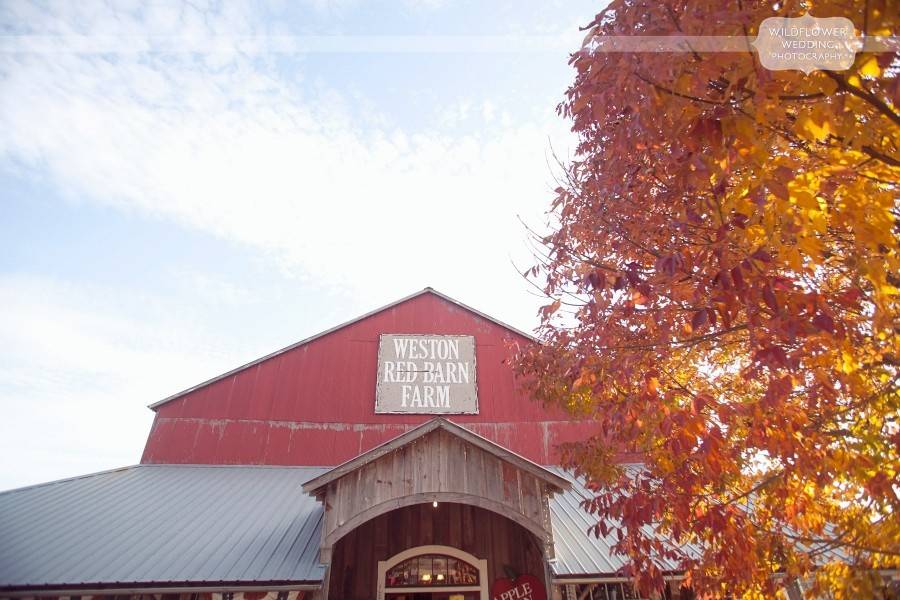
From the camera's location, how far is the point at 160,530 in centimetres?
938

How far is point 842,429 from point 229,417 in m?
14.8

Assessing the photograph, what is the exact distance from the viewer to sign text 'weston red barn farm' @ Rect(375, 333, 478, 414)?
588 inches

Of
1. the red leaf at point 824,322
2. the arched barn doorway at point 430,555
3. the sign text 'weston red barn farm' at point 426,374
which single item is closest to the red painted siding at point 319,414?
the sign text 'weston red barn farm' at point 426,374

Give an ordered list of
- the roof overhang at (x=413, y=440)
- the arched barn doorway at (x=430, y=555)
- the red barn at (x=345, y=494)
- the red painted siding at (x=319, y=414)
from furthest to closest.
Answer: the red painted siding at (x=319, y=414) < the arched barn doorway at (x=430, y=555) < the roof overhang at (x=413, y=440) < the red barn at (x=345, y=494)

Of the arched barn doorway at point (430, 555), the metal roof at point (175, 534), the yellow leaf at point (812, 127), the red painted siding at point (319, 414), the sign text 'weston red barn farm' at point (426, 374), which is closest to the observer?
the yellow leaf at point (812, 127)

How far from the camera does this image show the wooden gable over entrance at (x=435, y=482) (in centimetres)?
789

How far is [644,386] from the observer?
4930 millimetres

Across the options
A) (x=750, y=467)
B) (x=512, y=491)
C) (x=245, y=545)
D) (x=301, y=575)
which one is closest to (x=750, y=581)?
Answer: (x=750, y=467)

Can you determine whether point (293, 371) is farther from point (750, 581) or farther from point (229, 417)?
point (750, 581)

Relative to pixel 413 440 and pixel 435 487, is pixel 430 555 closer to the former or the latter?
pixel 435 487

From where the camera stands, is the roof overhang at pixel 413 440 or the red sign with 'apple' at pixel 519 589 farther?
the red sign with 'apple' at pixel 519 589

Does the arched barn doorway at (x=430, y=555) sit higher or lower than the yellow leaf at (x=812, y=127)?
lower

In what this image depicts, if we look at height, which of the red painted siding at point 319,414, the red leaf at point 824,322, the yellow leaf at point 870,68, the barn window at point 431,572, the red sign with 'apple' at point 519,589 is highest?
the red painted siding at point 319,414

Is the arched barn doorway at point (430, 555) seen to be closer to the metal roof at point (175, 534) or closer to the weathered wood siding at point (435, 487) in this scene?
the metal roof at point (175, 534)
